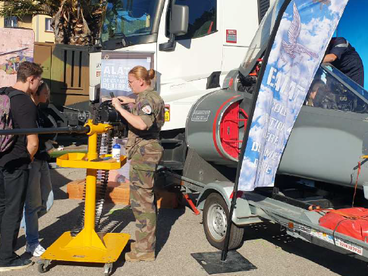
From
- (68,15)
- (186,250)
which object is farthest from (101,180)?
(68,15)

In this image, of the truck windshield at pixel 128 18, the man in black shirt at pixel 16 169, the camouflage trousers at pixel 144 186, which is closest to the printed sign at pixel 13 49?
the truck windshield at pixel 128 18

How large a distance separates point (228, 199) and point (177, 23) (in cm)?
288

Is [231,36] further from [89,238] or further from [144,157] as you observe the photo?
[89,238]

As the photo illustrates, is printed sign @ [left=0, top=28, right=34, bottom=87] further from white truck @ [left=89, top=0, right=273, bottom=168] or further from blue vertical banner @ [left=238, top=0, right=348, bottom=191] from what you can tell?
blue vertical banner @ [left=238, top=0, right=348, bottom=191]

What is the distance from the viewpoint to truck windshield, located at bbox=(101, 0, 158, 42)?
6449mm

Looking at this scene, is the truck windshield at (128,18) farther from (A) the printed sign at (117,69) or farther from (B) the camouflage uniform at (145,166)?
(B) the camouflage uniform at (145,166)

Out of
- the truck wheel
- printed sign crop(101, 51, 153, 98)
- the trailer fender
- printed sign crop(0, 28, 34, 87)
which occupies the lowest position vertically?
the truck wheel

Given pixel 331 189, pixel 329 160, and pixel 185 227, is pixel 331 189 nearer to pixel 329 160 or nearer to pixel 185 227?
pixel 329 160

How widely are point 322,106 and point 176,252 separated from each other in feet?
7.54

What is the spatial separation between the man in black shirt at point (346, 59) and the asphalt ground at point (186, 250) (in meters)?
2.06

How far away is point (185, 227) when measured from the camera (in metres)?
5.78

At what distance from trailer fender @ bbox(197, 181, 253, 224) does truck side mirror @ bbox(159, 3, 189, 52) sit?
2.35 meters

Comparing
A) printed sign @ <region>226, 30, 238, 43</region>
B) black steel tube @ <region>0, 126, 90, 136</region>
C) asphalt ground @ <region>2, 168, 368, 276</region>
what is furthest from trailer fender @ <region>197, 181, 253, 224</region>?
printed sign @ <region>226, 30, 238, 43</region>

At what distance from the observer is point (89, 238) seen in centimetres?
423
